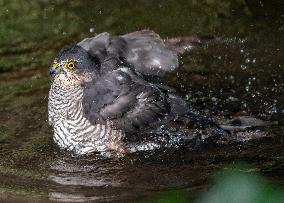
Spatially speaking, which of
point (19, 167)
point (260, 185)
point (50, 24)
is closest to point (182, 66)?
point (50, 24)

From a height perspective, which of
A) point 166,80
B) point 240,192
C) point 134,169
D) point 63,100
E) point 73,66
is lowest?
point 134,169

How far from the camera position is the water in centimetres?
473

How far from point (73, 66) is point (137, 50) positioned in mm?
689

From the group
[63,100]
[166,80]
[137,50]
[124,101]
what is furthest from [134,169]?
[166,80]

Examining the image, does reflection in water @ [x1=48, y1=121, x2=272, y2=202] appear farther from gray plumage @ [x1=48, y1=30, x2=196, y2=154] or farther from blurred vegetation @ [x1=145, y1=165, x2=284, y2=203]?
blurred vegetation @ [x1=145, y1=165, x2=284, y2=203]

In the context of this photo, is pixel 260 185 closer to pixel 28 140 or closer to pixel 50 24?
pixel 28 140

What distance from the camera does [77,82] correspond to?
5891 millimetres

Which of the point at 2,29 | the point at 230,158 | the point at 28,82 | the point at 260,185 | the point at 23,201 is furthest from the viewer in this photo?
the point at 2,29

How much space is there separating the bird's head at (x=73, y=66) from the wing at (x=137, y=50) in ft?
0.69

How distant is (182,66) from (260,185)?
5.46 m

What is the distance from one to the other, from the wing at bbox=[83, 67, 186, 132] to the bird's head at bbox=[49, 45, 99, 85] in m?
0.13

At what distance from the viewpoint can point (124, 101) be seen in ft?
18.4

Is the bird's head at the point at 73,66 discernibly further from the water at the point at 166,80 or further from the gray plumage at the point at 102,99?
the water at the point at 166,80

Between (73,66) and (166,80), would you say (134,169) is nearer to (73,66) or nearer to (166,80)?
(73,66)
